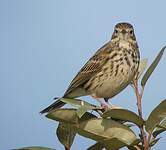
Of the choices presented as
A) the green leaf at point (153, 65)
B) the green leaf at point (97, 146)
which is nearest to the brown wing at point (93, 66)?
the green leaf at point (153, 65)

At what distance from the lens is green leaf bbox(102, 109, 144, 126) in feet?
7.45

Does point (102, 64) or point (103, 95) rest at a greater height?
point (102, 64)

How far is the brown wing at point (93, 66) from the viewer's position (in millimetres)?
5160

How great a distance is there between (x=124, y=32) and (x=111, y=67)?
2.01ft

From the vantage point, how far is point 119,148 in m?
2.23

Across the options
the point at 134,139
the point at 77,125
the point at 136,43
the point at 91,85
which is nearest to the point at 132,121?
the point at 134,139

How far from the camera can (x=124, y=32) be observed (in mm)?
5688

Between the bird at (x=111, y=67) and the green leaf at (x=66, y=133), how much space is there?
224 centimetres

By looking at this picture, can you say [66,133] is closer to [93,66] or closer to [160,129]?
[160,129]

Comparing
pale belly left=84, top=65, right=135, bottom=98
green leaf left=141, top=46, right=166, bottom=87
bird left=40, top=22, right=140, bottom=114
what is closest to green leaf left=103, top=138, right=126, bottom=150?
green leaf left=141, top=46, right=166, bottom=87

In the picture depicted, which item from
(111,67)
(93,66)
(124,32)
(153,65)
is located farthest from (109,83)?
(153,65)

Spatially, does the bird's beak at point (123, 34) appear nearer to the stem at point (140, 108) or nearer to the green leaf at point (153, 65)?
the stem at point (140, 108)

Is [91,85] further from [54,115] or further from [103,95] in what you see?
[54,115]

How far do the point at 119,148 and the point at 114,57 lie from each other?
3276mm
